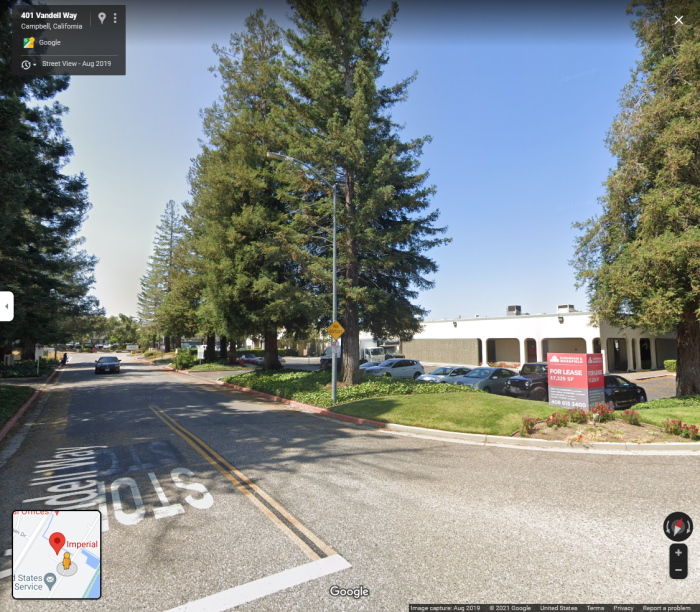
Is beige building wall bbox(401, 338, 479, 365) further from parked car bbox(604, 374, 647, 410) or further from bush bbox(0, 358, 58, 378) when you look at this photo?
bush bbox(0, 358, 58, 378)

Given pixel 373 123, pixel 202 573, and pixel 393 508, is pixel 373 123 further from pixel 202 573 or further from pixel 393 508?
pixel 202 573

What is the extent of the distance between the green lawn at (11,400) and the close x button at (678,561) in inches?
581

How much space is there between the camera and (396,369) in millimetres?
25172

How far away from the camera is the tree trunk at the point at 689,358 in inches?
628

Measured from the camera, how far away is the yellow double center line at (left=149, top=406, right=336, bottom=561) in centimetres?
430

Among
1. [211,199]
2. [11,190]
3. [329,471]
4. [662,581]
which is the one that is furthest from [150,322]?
[662,581]

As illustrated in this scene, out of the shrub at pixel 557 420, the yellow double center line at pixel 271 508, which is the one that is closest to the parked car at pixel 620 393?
the shrub at pixel 557 420

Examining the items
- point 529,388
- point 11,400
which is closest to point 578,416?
point 529,388

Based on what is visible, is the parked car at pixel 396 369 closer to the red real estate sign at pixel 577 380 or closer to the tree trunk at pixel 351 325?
the tree trunk at pixel 351 325

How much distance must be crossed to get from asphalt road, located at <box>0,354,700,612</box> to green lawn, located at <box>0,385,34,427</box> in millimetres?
4056

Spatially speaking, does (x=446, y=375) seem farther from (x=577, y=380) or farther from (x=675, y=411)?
(x=675, y=411)

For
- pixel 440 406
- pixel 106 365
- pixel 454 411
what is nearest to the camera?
pixel 454 411

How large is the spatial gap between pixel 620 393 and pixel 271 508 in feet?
51.8

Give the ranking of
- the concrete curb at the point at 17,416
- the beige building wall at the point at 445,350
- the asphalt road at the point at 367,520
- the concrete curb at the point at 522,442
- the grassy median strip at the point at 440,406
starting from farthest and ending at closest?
1. the beige building wall at the point at 445,350
2. the grassy median strip at the point at 440,406
3. the concrete curb at the point at 17,416
4. the concrete curb at the point at 522,442
5. the asphalt road at the point at 367,520
